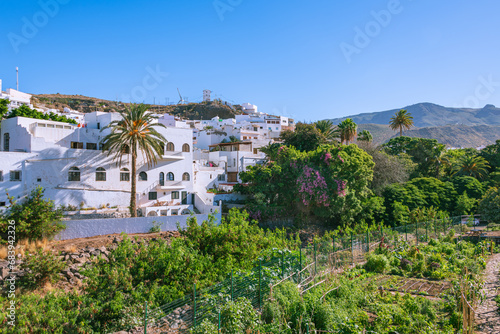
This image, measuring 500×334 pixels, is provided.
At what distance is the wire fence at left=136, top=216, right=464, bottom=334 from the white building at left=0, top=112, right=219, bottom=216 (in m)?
15.3

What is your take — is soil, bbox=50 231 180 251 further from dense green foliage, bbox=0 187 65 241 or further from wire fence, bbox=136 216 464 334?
wire fence, bbox=136 216 464 334

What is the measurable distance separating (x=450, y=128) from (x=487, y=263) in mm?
142054

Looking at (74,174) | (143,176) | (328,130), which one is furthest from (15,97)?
(328,130)

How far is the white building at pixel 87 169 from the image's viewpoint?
75.7 ft

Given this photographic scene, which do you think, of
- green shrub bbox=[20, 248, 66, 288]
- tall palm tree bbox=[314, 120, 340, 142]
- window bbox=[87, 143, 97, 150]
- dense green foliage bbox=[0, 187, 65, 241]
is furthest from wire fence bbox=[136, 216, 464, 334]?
tall palm tree bbox=[314, 120, 340, 142]

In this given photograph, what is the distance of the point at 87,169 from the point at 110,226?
6.08 metres

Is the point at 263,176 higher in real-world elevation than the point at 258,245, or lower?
higher

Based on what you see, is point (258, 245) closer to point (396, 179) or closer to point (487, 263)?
point (487, 263)

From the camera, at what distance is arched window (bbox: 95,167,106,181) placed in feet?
85.9

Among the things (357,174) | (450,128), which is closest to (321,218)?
(357,174)

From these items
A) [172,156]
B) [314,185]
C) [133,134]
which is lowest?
[314,185]

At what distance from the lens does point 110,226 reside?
22.3 m

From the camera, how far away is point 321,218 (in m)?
29.9

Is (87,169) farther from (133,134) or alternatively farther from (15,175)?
(133,134)
